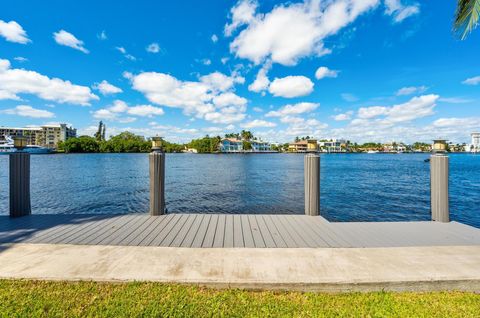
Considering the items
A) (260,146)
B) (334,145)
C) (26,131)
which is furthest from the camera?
(334,145)

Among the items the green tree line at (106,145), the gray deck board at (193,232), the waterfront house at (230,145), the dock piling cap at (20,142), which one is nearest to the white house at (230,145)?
the waterfront house at (230,145)

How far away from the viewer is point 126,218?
431 cm

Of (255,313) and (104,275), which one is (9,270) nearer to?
(104,275)

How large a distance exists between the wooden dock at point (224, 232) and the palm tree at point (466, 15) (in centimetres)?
417

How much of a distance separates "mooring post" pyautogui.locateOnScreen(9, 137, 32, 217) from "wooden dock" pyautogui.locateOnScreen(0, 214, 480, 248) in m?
0.28

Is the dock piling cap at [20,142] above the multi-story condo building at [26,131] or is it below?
below

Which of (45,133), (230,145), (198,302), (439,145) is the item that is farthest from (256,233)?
(45,133)

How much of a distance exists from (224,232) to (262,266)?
122 cm

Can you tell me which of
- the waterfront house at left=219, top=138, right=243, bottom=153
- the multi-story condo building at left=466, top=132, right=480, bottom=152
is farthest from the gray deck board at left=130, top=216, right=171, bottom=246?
the multi-story condo building at left=466, top=132, right=480, bottom=152

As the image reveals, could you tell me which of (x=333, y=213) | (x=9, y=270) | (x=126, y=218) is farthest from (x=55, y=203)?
(x=333, y=213)

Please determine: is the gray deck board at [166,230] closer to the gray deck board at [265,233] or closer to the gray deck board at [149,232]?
the gray deck board at [149,232]

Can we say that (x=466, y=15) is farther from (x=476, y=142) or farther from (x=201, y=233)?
(x=476, y=142)

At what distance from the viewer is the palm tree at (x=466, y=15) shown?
4391 millimetres

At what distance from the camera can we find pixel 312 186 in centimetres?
470
